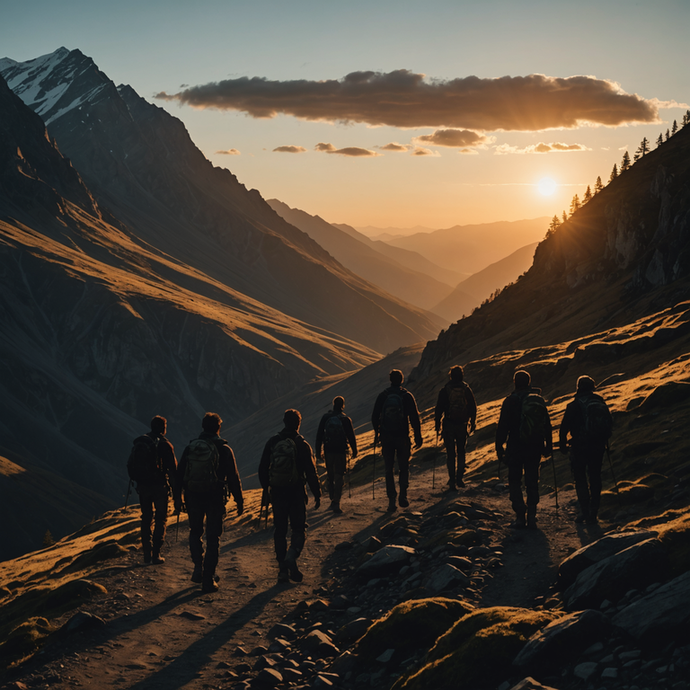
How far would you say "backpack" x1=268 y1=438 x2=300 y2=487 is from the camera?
1309 cm

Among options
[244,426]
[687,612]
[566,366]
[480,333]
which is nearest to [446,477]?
[687,612]

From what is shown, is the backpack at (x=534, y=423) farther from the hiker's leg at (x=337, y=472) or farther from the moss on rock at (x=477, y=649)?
the hiker's leg at (x=337, y=472)

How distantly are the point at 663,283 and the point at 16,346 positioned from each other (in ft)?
594

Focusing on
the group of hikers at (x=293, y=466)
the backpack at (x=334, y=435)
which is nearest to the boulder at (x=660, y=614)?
the group of hikers at (x=293, y=466)

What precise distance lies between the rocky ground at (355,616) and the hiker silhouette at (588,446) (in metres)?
0.64

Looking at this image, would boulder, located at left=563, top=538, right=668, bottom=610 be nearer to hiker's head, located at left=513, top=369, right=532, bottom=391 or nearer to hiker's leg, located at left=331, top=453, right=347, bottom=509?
hiker's head, located at left=513, top=369, right=532, bottom=391

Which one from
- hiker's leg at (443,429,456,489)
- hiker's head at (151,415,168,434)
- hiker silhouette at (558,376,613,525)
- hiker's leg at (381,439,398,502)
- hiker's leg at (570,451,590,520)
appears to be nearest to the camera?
hiker silhouette at (558,376,613,525)

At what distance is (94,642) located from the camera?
1083 cm

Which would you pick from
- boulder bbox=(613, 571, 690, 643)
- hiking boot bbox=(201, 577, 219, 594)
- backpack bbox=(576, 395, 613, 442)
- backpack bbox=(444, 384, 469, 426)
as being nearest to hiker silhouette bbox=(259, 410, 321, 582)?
hiking boot bbox=(201, 577, 219, 594)

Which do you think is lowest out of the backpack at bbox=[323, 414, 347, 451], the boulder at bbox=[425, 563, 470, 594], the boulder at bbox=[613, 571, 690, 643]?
the boulder at bbox=[425, 563, 470, 594]

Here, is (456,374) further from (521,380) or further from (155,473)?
(155,473)

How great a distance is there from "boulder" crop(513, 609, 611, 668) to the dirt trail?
2.48 metres

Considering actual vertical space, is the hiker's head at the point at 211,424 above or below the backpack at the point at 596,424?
above

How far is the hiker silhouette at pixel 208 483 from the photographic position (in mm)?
13047
